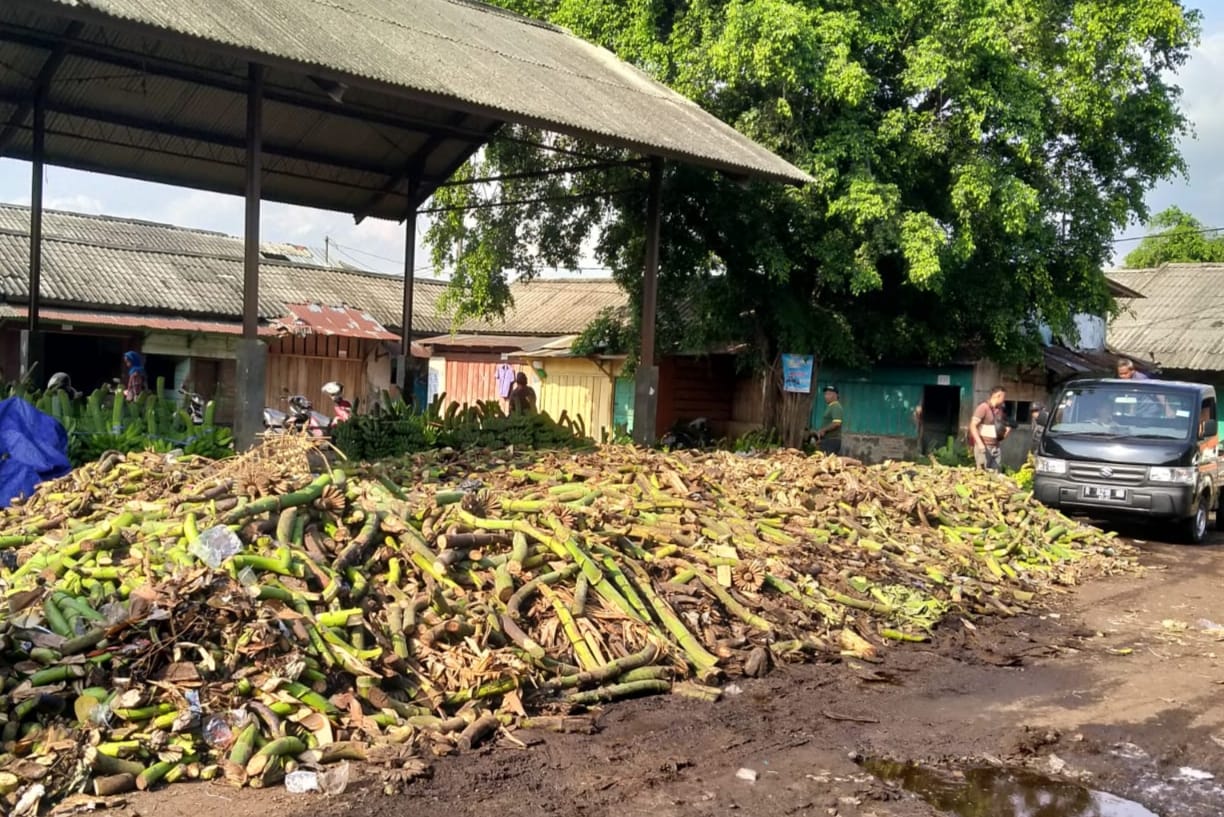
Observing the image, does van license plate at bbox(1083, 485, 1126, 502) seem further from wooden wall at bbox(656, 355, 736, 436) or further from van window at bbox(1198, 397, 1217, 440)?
wooden wall at bbox(656, 355, 736, 436)

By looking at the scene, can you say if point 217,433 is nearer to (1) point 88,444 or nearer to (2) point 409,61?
(1) point 88,444

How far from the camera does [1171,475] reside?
12742 millimetres

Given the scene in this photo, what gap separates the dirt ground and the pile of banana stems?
23cm

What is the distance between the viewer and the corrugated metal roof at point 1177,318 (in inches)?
1065

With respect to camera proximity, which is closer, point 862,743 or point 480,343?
point 862,743

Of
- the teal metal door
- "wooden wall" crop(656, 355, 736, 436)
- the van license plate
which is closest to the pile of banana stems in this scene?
the van license plate

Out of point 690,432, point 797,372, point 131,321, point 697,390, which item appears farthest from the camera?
point 697,390

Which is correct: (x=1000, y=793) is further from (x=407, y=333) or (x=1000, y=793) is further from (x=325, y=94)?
(x=407, y=333)

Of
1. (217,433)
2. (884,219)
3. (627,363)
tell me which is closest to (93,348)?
(627,363)

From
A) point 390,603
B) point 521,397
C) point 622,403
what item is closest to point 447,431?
point 521,397

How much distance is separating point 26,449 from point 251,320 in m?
2.94

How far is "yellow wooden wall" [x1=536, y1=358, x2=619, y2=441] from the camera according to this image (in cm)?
2341

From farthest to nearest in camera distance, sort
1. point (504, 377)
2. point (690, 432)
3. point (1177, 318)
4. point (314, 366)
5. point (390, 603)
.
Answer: point (1177, 318), point (504, 377), point (314, 366), point (690, 432), point (390, 603)

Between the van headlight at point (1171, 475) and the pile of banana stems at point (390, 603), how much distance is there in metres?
3.91
